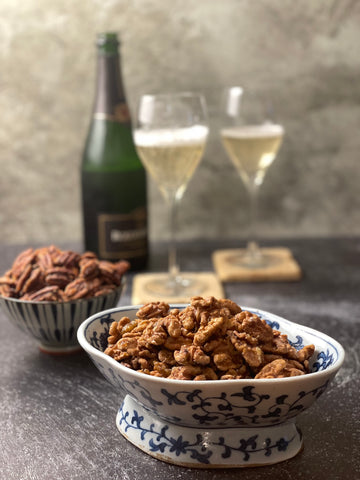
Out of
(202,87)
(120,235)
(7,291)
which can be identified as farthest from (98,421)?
(202,87)

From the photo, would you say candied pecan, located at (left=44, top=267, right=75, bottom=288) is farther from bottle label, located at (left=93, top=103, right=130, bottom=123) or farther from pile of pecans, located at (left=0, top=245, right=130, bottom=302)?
bottle label, located at (left=93, top=103, right=130, bottom=123)

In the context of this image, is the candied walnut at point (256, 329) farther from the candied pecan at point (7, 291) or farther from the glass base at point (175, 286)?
the glass base at point (175, 286)

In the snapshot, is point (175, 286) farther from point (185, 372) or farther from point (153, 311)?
point (185, 372)

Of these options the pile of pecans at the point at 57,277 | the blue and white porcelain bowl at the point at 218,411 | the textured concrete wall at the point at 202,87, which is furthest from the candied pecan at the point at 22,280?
the textured concrete wall at the point at 202,87

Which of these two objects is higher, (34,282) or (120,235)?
(34,282)

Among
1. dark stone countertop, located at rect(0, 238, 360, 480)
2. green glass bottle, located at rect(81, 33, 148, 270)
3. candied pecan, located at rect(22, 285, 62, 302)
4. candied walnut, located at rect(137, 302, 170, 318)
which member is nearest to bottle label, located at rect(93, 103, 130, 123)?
green glass bottle, located at rect(81, 33, 148, 270)
